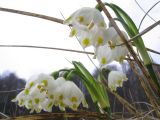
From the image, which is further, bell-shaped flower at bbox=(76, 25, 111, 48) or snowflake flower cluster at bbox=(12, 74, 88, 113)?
snowflake flower cluster at bbox=(12, 74, 88, 113)

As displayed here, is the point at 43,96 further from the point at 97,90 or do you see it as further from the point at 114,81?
the point at 114,81

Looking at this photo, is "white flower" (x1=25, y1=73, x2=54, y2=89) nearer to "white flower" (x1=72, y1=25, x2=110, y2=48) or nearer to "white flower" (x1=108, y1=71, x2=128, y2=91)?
"white flower" (x1=72, y1=25, x2=110, y2=48)

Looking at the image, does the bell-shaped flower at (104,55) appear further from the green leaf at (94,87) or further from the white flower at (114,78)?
the white flower at (114,78)

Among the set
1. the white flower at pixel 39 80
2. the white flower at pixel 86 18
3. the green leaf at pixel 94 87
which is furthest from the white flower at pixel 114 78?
the white flower at pixel 86 18

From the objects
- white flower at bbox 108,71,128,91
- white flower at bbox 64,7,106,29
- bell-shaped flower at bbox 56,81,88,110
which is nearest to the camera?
white flower at bbox 64,7,106,29

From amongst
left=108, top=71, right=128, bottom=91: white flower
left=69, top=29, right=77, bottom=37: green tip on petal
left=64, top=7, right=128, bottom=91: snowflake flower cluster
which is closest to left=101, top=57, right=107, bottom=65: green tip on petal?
left=64, top=7, right=128, bottom=91: snowflake flower cluster

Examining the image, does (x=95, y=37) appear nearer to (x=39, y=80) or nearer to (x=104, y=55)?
(x=104, y=55)

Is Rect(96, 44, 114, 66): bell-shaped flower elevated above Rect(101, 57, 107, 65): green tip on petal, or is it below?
above
